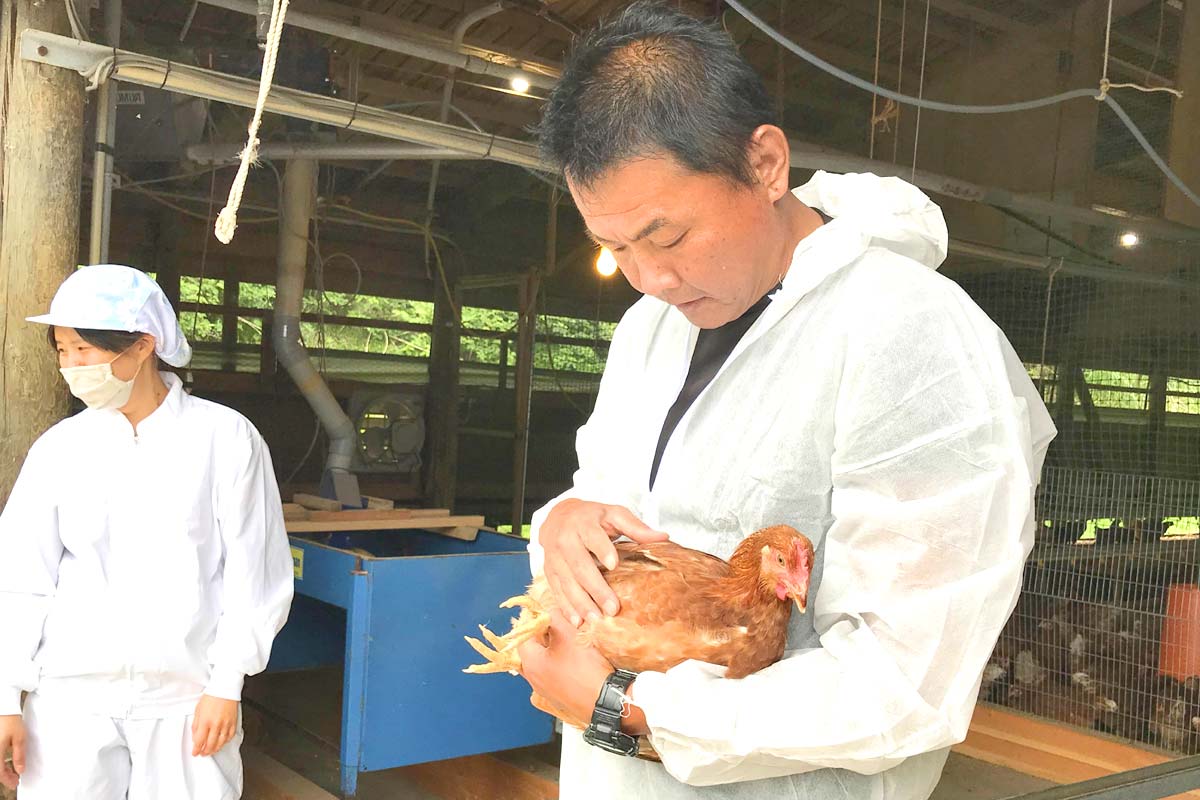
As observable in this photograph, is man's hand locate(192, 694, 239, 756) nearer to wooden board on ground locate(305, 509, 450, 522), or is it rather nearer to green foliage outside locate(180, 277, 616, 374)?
wooden board on ground locate(305, 509, 450, 522)

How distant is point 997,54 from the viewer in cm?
520

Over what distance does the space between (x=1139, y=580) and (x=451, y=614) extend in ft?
9.11

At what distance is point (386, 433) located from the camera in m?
5.11

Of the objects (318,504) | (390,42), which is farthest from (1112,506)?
(390,42)

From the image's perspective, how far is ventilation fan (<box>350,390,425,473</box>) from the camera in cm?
506

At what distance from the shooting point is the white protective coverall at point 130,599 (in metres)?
2.13

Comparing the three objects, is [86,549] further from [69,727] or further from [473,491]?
[473,491]

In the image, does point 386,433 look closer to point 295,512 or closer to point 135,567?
point 295,512

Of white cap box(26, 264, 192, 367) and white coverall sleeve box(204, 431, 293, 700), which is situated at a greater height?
white cap box(26, 264, 192, 367)

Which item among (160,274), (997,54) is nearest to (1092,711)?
(997,54)

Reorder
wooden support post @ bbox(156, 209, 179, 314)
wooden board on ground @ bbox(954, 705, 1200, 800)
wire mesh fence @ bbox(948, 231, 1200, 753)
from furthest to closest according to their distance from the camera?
wooden support post @ bbox(156, 209, 179, 314)
wire mesh fence @ bbox(948, 231, 1200, 753)
wooden board on ground @ bbox(954, 705, 1200, 800)

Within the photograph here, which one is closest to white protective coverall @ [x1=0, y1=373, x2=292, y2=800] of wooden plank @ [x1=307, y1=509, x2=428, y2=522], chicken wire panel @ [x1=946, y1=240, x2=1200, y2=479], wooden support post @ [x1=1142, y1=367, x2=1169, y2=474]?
wooden plank @ [x1=307, y1=509, x2=428, y2=522]

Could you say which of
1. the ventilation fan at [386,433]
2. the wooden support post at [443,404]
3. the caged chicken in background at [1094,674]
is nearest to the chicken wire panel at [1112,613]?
the caged chicken in background at [1094,674]

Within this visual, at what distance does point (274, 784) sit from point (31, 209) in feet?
6.52
